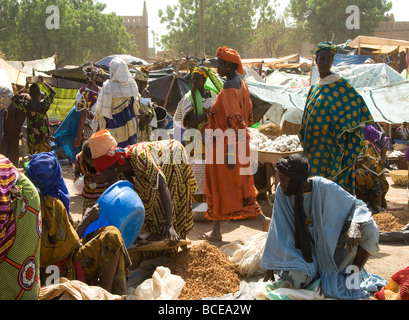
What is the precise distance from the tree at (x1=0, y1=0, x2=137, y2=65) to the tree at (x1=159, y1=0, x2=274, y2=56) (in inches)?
207

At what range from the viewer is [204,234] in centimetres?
579

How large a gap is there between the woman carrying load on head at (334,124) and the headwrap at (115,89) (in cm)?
277

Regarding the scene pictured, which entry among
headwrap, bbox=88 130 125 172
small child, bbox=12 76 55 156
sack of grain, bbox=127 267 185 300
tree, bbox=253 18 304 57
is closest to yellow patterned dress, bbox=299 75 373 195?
sack of grain, bbox=127 267 185 300

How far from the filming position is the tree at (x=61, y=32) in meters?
34.5

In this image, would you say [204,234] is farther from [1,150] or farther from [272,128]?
[1,150]

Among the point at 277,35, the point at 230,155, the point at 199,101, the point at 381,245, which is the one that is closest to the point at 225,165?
the point at 230,155

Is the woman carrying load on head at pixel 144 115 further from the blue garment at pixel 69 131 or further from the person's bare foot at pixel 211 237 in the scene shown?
the person's bare foot at pixel 211 237

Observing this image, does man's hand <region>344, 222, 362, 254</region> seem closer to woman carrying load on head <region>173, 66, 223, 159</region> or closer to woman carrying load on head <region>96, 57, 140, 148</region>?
woman carrying load on head <region>173, 66, 223, 159</region>

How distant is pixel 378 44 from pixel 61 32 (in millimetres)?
24441

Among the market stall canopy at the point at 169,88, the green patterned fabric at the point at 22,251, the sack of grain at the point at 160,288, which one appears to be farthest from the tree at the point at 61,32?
the green patterned fabric at the point at 22,251

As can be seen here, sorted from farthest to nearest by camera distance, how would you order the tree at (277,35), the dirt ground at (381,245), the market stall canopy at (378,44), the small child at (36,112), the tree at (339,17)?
the tree at (277,35) < the tree at (339,17) < the market stall canopy at (378,44) < the small child at (36,112) < the dirt ground at (381,245)

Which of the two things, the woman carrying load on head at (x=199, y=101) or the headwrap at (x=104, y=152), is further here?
the woman carrying load on head at (x=199, y=101)
